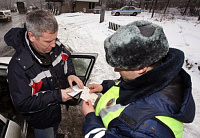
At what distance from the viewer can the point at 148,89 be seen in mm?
898

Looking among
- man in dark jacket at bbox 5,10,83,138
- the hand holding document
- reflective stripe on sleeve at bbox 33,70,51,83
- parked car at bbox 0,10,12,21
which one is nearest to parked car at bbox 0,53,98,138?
man in dark jacket at bbox 5,10,83,138

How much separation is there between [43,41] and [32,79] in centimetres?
45

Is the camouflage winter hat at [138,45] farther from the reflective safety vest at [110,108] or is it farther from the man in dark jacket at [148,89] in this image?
the reflective safety vest at [110,108]

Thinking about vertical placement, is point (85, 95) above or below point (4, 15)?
below

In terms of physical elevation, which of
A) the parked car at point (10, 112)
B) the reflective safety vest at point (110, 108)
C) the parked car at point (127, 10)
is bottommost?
the parked car at point (10, 112)

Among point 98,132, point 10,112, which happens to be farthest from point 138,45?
point 10,112

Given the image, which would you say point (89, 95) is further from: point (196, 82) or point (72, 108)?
point (196, 82)

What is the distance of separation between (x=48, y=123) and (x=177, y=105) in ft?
5.46

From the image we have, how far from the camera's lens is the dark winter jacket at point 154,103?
83 cm

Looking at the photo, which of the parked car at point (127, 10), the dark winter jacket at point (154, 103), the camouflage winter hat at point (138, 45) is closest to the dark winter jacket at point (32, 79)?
the dark winter jacket at point (154, 103)

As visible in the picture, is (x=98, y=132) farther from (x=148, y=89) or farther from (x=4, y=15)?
(x=4, y=15)

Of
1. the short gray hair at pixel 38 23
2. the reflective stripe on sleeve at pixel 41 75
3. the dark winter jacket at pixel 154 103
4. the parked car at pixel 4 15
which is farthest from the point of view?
the parked car at pixel 4 15

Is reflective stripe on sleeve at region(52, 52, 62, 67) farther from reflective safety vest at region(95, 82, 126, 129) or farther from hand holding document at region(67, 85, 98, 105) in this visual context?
reflective safety vest at region(95, 82, 126, 129)

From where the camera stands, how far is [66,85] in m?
2.05
